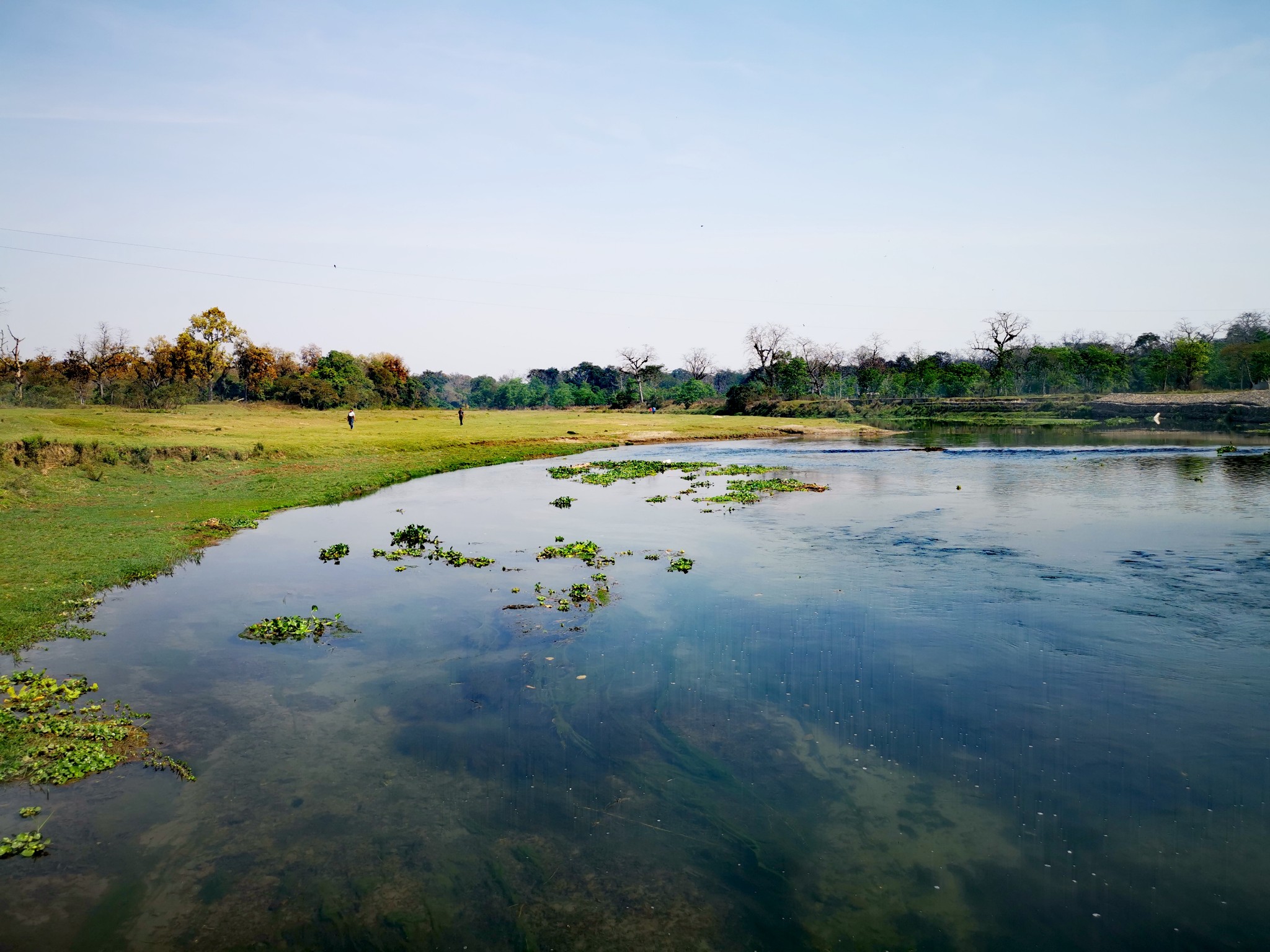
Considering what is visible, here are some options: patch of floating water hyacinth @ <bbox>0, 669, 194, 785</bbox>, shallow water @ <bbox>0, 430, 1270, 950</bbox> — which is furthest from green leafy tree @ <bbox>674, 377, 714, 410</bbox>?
patch of floating water hyacinth @ <bbox>0, 669, 194, 785</bbox>

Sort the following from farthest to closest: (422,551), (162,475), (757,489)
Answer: (757,489)
(162,475)
(422,551)

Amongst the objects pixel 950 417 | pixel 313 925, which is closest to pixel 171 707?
pixel 313 925

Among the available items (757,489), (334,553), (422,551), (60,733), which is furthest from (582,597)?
(757,489)

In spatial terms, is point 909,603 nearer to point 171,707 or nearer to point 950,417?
point 171,707

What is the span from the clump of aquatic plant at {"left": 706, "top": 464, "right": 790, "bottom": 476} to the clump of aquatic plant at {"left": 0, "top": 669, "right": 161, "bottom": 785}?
3670 centimetres

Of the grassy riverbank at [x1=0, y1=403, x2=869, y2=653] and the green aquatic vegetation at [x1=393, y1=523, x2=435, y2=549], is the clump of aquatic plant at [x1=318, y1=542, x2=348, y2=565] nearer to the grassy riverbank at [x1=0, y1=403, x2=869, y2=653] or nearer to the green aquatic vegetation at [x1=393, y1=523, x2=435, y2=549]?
the green aquatic vegetation at [x1=393, y1=523, x2=435, y2=549]

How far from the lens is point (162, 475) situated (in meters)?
38.3

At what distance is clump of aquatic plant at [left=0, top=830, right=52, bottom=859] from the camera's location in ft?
29.2

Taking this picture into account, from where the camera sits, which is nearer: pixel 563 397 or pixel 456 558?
pixel 456 558

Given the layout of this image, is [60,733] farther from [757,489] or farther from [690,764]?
[757,489]

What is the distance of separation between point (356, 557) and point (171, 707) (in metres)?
11.4

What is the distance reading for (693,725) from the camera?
12.2 metres

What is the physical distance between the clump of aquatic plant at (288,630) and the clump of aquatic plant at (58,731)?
357 cm

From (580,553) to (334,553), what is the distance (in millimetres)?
7790
